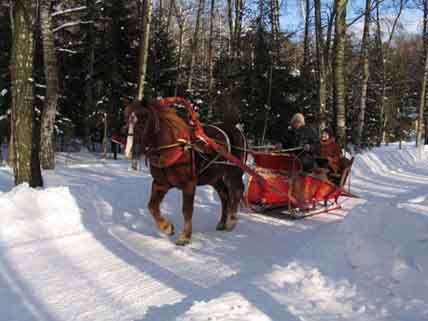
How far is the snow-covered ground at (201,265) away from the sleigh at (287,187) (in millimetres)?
336

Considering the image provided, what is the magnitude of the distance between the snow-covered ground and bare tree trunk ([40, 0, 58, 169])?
4703 mm

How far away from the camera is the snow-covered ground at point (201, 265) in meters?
3.93

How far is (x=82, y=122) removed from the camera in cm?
2278

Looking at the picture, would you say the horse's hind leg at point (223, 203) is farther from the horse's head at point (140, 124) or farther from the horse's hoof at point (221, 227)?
the horse's head at point (140, 124)

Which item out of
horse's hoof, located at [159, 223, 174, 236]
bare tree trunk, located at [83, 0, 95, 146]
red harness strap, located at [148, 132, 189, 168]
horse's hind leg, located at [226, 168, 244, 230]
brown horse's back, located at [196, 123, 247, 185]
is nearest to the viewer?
red harness strap, located at [148, 132, 189, 168]

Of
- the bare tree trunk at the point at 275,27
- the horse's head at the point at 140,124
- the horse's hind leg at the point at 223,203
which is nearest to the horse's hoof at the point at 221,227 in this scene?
the horse's hind leg at the point at 223,203

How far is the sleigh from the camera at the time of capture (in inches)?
315

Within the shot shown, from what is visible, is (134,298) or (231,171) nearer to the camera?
(134,298)

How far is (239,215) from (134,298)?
13.9 feet

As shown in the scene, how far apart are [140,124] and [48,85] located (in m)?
7.01

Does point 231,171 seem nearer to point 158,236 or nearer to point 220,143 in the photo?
point 220,143

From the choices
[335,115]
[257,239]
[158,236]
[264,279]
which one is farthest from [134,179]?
[335,115]

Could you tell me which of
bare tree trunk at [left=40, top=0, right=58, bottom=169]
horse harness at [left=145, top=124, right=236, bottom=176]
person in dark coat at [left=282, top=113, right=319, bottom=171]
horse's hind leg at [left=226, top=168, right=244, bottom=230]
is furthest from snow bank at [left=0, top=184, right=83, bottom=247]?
bare tree trunk at [left=40, top=0, right=58, bottom=169]

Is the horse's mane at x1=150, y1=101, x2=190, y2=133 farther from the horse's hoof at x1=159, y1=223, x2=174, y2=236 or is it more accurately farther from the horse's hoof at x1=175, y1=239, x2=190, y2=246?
the horse's hoof at x1=175, y1=239, x2=190, y2=246
